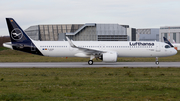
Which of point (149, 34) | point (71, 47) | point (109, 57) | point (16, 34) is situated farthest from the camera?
point (149, 34)

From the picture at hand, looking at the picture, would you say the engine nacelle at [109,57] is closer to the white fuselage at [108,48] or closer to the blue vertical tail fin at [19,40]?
the white fuselage at [108,48]

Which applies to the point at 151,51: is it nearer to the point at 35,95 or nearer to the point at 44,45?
the point at 44,45

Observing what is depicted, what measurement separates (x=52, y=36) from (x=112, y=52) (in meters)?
85.4

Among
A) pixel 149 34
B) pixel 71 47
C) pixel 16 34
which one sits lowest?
pixel 71 47

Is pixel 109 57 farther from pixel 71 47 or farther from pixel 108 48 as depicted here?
pixel 71 47

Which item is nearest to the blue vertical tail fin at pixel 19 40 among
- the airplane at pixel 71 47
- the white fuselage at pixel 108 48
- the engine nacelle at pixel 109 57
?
the airplane at pixel 71 47

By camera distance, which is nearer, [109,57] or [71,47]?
[109,57]

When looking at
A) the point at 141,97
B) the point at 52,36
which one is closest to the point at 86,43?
the point at 141,97

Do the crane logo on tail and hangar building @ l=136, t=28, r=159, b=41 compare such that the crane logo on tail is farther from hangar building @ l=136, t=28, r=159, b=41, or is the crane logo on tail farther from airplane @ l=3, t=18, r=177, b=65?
hangar building @ l=136, t=28, r=159, b=41

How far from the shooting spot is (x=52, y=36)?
11294cm

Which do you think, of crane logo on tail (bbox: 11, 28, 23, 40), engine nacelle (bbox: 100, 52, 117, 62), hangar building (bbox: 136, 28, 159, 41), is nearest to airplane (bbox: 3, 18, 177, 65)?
crane logo on tail (bbox: 11, 28, 23, 40)

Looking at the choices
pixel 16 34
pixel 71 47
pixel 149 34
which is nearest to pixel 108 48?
pixel 71 47

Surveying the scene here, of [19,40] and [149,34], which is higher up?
[149,34]

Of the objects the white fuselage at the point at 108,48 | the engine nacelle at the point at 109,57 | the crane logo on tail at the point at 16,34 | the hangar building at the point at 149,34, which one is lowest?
the engine nacelle at the point at 109,57
